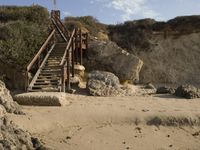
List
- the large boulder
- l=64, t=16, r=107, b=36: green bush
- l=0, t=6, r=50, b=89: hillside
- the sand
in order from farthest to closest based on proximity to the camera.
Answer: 1. l=64, t=16, r=107, b=36: green bush
2. the large boulder
3. l=0, t=6, r=50, b=89: hillside
4. the sand

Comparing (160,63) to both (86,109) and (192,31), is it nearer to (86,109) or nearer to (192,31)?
(192,31)

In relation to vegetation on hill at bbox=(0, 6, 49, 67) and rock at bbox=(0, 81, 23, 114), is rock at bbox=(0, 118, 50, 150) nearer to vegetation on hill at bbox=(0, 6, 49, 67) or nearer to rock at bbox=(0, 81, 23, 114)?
rock at bbox=(0, 81, 23, 114)

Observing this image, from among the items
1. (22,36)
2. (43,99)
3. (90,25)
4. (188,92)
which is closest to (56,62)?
(22,36)

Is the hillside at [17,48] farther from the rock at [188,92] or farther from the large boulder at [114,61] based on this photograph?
the rock at [188,92]

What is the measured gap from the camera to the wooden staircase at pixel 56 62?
1602 cm

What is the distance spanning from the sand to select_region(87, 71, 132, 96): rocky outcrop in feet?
8.66

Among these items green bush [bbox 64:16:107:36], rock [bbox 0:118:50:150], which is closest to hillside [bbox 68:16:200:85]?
green bush [bbox 64:16:107:36]

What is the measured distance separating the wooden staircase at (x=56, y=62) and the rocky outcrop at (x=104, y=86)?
92cm

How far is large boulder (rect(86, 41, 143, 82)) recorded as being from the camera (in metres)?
20.4

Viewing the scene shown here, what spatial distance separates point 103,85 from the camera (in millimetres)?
16938

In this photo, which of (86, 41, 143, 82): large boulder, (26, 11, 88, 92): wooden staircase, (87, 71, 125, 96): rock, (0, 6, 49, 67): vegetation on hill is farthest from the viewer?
(86, 41, 143, 82): large boulder

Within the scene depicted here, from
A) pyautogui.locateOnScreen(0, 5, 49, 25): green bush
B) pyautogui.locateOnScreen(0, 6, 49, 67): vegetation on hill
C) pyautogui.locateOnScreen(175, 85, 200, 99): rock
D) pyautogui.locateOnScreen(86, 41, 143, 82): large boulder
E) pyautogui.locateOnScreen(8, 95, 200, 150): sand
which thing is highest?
pyautogui.locateOnScreen(0, 5, 49, 25): green bush

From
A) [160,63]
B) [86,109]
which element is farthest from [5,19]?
[86,109]

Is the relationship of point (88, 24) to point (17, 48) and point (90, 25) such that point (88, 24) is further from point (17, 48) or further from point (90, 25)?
point (17, 48)
